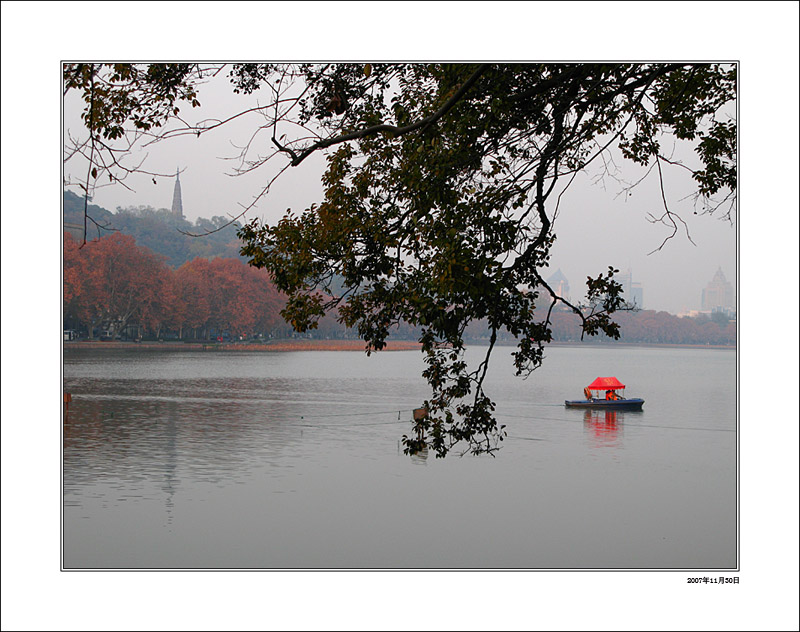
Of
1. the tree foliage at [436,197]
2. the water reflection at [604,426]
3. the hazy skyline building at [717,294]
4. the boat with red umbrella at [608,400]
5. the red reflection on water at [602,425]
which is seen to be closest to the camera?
the tree foliage at [436,197]

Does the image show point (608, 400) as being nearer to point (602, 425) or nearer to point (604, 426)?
point (602, 425)

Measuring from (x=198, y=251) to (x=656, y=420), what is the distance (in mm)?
15584

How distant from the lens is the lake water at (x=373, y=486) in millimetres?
12203

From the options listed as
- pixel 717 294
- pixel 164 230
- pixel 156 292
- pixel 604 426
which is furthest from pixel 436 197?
pixel 604 426

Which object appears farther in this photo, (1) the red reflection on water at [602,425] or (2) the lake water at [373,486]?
(1) the red reflection on water at [602,425]

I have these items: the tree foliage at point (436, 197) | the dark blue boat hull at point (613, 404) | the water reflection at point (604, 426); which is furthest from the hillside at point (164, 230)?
the dark blue boat hull at point (613, 404)

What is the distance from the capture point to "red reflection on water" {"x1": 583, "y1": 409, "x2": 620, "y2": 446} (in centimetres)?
2331

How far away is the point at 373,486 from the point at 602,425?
11.0 meters

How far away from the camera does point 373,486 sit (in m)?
17.2

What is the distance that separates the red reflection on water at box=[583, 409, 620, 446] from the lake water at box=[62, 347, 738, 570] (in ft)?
0.46

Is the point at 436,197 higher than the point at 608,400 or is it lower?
higher

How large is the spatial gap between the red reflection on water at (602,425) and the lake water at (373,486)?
14cm

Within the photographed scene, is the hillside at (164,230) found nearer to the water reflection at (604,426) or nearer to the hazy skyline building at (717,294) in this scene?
the hazy skyline building at (717,294)

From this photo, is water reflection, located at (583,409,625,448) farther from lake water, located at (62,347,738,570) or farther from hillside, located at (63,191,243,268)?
hillside, located at (63,191,243,268)
